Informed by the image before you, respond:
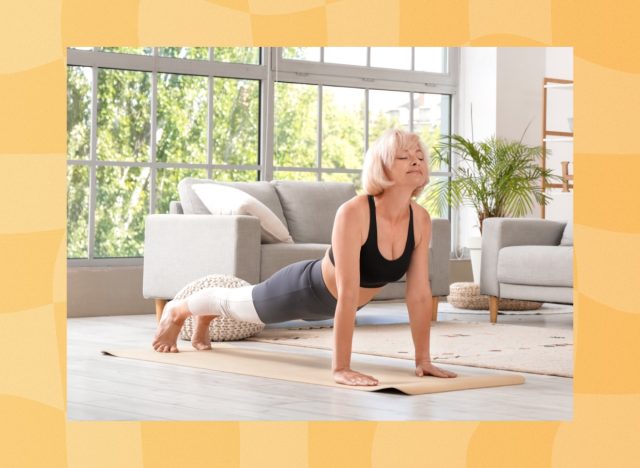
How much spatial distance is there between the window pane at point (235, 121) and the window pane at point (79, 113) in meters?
0.98

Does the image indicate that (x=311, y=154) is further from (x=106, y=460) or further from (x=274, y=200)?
(x=106, y=460)

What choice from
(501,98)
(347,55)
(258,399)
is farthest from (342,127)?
(258,399)

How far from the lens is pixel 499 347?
205 inches

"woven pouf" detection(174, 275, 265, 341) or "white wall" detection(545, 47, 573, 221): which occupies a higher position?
"white wall" detection(545, 47, 573, 221)

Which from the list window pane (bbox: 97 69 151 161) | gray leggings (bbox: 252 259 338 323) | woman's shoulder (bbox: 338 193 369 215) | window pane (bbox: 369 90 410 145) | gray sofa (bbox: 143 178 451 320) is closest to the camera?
woman's shoulder (bbox: 338 193 369 215)

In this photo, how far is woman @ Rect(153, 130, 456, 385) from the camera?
3752 mm

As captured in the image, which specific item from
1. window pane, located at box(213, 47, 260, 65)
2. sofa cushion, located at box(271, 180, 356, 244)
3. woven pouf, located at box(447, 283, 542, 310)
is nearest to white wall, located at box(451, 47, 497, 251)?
woven pouf, located at box(447, 283, 542, 310)

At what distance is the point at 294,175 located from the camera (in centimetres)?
830

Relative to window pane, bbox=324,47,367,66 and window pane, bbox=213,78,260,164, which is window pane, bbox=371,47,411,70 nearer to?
window pane, bbox=324,47,367,66

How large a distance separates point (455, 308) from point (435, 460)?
226 inches

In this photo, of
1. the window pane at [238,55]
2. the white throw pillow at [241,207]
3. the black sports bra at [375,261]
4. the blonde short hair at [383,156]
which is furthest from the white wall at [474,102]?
the blonde short hair at [383,156]

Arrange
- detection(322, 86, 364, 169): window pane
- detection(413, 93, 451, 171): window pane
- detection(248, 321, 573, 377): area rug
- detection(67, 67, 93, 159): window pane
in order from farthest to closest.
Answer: detection(413, 93, 451, 171): window pane → detection(322, 86, 364, 169): window pane → detection(67, 67, 93, 159): window pane → detection(248, 321, 573, 377): area rug

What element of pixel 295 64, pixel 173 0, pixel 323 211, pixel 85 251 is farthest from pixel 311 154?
pixel 173 0

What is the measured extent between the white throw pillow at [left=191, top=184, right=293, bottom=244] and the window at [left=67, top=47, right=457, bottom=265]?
3.61ft
